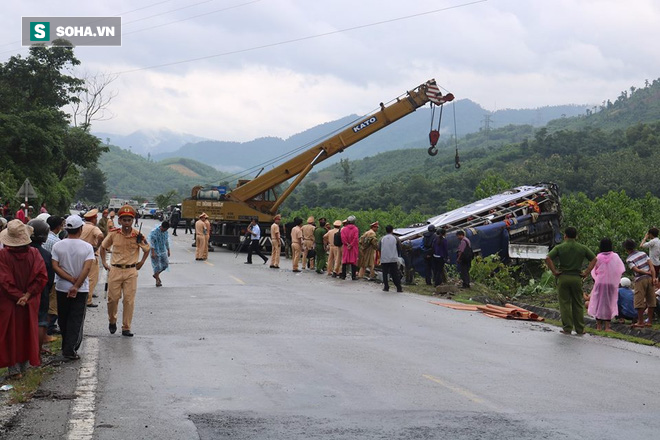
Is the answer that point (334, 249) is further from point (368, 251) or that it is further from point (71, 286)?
point (71, 286)

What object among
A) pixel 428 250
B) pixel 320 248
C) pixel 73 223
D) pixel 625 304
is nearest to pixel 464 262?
pixel 428 250

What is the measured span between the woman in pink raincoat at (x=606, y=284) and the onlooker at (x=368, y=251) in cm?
951

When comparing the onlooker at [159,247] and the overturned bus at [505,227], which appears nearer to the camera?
the onlooker at [159,247]

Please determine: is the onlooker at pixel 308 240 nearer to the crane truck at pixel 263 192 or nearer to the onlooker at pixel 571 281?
the crane truck at pixel 263 192

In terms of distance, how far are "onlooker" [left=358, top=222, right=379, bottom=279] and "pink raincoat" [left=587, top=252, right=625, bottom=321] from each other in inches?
376

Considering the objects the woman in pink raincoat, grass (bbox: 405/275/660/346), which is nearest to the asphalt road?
the woman in pink raincoat

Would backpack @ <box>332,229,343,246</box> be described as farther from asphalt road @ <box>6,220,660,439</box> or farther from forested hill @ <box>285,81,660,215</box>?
forested hill @ <box>285,81,660,215</box>

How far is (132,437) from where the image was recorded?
6152 millimetres

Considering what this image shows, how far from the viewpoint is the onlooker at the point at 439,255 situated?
21031 mm

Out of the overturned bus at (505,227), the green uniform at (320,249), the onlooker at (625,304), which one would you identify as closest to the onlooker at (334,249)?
the green uniform at (320,249)

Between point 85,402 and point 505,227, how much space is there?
18.3 m

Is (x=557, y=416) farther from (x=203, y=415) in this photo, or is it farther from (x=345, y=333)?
(x=345, y=333)

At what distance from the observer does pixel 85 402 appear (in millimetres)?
7297

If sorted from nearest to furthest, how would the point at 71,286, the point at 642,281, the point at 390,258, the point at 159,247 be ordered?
the point at 71,286 → the point at 642,281 → the point at 159,247 → the point at 390,258
